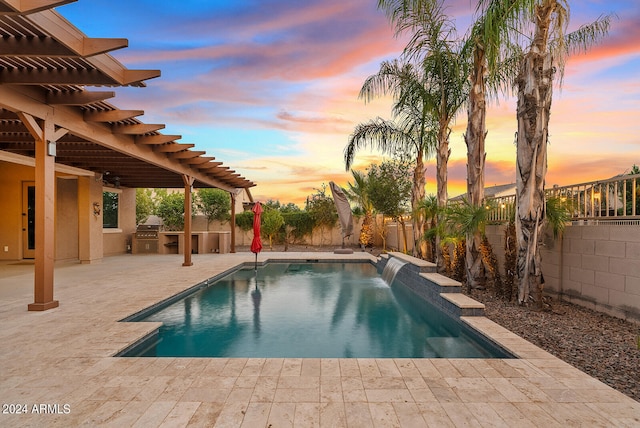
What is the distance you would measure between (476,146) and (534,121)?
6.69 feet

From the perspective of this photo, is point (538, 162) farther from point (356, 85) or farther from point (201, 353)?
point (356, 85)

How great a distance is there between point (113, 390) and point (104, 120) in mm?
5500

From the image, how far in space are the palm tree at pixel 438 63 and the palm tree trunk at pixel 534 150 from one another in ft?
10.9

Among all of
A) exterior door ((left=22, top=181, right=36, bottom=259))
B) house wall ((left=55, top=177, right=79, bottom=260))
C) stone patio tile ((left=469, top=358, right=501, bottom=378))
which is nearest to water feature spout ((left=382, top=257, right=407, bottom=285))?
stone patio tile ((left=469, top=358, right=501, bottom=378))

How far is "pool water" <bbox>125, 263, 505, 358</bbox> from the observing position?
4793 mm

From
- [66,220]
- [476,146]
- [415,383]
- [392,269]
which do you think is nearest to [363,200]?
[392,269]

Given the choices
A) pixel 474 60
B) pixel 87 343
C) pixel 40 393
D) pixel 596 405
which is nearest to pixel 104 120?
pixel 87 343

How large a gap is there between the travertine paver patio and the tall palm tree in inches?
89.7

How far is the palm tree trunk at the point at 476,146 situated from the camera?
806 cm

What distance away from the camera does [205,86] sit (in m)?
14.0

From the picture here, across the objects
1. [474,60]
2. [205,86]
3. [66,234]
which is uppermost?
[205,86]

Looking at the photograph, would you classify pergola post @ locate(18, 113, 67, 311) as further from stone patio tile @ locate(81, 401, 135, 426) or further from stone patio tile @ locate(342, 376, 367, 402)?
stone patio tile @ locate(342, 376, 367, 402)

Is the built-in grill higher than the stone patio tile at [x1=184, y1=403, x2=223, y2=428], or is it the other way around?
the built-in grill

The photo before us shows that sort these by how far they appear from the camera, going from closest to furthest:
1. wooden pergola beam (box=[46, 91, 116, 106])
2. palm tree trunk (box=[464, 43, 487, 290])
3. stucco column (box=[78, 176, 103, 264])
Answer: wooden pergola beam (box=[46, 91, 116, 106]), palm tree trunk (box=[464, 43, 487, 290]), stucco column (box=[78, 176, 103, 264])
